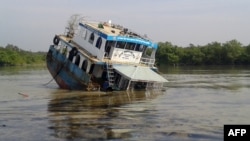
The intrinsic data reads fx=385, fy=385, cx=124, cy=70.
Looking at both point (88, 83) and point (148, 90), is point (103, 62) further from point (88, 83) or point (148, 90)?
point (148, 90)

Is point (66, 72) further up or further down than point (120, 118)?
further up

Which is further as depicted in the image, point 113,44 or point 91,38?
point 91,38

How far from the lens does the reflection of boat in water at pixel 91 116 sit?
12.1 meters

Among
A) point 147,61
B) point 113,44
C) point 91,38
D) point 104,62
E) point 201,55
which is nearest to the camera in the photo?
point 104,62

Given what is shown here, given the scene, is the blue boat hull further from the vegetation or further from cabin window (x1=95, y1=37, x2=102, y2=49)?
the vegetation

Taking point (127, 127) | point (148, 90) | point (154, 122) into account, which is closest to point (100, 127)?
point (127, 127)

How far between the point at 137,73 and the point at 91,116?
1114 cm

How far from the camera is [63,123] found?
45.9ft

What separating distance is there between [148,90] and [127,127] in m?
15.1

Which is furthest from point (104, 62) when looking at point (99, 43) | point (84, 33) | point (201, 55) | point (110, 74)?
point (201, 55)

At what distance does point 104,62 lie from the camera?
26094 millimetres

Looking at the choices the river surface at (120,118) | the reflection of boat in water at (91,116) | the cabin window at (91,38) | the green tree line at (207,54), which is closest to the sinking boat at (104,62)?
the cabin window at (91,38)

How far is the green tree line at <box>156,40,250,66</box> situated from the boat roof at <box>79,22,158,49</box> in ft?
250

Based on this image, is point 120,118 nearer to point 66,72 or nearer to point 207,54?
point 66,72
